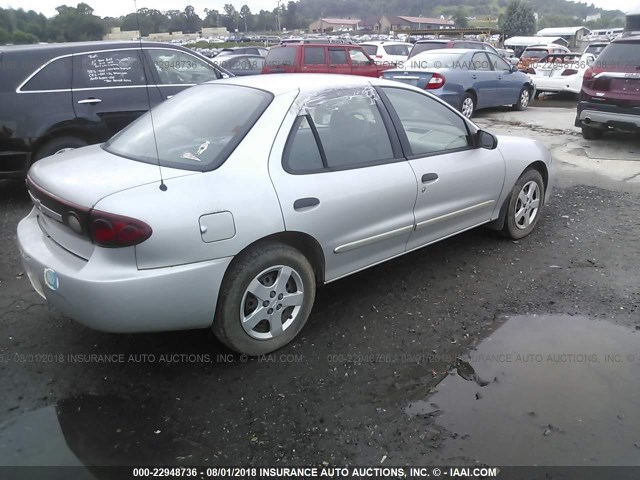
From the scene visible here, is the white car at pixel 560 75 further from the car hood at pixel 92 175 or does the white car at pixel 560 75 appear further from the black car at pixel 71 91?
the car hood at pixel 92 175

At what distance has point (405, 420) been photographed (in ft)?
8.77

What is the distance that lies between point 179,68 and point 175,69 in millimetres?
82

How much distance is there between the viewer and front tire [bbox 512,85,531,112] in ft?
42.7

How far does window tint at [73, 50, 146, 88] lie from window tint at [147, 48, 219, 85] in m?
0.24

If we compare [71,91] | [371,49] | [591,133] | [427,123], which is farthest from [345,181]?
[371,49]

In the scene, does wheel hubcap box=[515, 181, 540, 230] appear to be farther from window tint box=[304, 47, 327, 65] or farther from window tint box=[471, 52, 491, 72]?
window tint box=[304, 47, 327, 65]

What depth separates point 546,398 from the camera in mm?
2857

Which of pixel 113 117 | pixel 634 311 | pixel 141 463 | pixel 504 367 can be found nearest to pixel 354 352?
pixel 504 367

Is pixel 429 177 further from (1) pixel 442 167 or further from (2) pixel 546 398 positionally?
(2) pixel 546 398

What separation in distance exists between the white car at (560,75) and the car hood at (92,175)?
46.5 feet

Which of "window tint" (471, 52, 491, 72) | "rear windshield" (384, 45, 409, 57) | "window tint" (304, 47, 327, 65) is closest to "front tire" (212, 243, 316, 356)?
"window tint" (471, 52, 491, 72)

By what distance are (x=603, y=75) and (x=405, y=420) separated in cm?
752

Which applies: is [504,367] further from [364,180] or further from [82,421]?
[82,421]

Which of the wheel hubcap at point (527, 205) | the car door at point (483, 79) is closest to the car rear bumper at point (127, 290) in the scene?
the wheel hubcap at point (527, 205)
